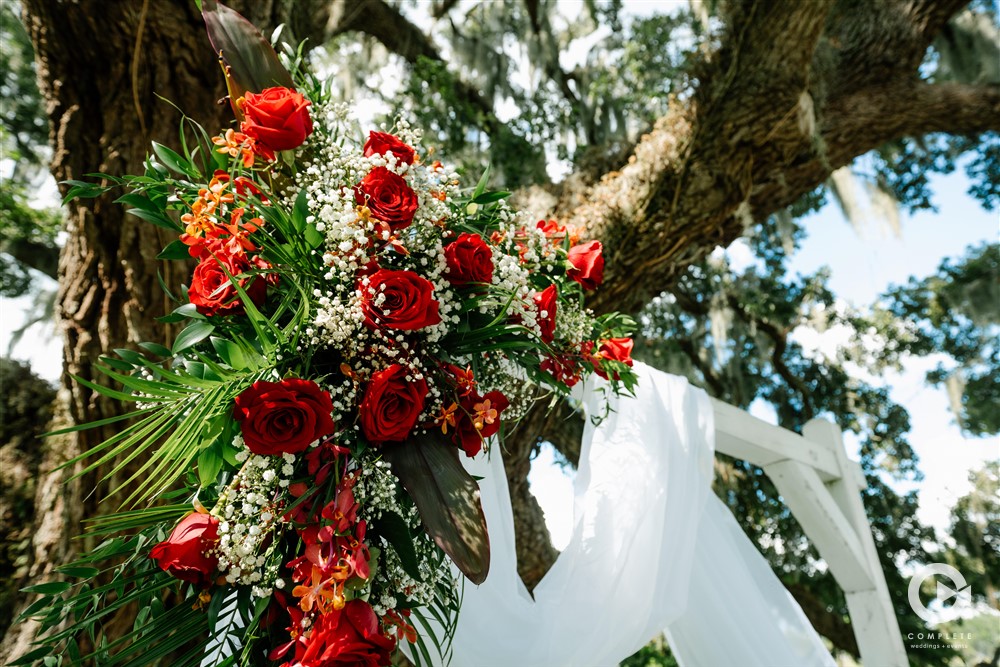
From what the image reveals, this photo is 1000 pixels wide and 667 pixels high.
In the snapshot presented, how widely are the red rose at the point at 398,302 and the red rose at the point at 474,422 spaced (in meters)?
0.18

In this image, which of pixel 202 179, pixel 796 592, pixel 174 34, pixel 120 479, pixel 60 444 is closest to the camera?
pixel 202 179

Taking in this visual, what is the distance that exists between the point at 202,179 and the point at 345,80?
4656mm

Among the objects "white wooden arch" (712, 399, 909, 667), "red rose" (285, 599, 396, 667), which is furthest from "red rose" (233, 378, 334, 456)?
"white wooden arch" (712, 399, 909, 667)

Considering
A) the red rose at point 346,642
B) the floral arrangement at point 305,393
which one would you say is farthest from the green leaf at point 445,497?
the red rose at point 346,642

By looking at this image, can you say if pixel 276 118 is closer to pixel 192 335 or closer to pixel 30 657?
pixel 192 335

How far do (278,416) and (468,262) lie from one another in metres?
0.47

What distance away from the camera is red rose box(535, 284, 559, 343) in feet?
4.76

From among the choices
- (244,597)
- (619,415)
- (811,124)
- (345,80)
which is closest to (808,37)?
(811,124)

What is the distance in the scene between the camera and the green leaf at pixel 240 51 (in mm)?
1345

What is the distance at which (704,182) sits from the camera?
2.77 meters

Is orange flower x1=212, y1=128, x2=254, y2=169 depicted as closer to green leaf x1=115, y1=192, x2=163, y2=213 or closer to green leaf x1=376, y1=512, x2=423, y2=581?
green leaf x1=115, y1=192, x2=163, y2=213

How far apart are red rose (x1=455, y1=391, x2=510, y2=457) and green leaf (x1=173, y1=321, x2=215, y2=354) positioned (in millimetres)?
460

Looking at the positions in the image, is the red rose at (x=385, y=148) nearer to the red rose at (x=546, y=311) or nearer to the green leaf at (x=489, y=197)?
the green leaf at (x=489, y=197)

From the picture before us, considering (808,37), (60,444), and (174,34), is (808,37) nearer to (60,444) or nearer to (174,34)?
(174,34)
